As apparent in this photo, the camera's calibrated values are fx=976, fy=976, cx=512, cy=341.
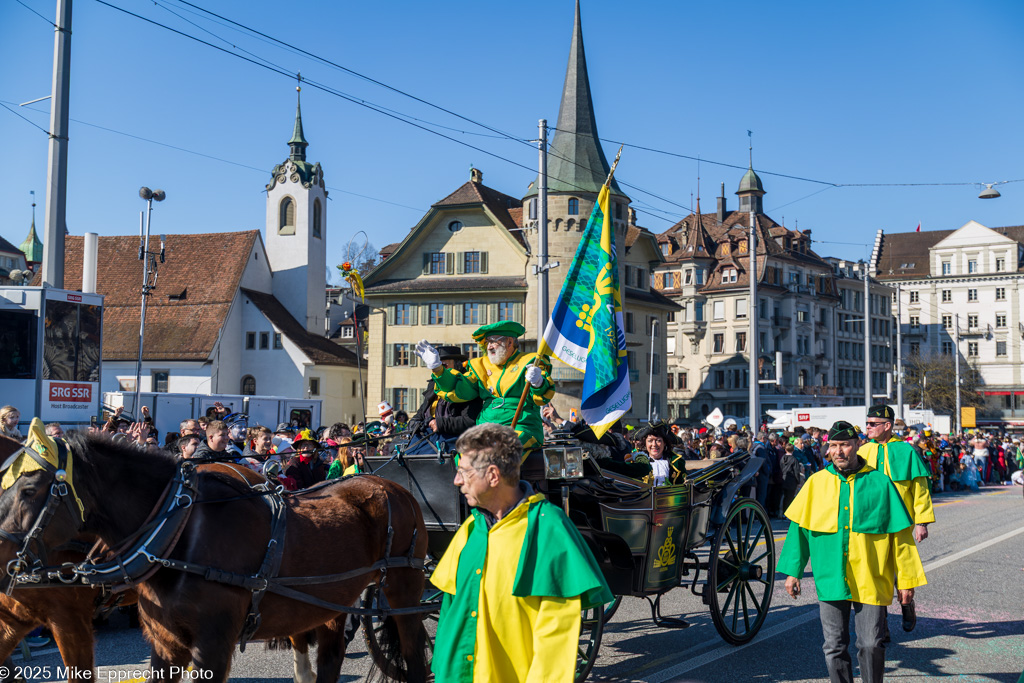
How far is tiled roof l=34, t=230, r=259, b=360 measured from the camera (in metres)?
52.8

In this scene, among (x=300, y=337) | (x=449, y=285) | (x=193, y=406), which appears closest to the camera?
(x=193, y=406)

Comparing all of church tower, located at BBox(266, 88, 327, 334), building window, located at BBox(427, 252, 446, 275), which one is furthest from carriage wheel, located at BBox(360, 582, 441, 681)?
church tower, located at BBox(266, 88, 327, 334)

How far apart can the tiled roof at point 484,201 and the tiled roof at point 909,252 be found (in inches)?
2267

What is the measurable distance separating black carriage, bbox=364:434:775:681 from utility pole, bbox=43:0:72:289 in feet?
22.2

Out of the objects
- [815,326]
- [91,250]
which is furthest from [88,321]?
[815,326]

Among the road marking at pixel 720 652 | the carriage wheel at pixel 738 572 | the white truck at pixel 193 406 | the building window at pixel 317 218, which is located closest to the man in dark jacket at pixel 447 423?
the road marking at pixel 720 652

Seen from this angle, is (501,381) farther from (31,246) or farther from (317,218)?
(31,246)

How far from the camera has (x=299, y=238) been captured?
61.1m

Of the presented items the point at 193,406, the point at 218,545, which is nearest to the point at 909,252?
the point at 193,406

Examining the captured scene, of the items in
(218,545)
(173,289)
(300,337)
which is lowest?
(218,545)

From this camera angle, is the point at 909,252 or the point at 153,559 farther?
the point at 909,252

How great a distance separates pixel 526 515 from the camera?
3.65 metres

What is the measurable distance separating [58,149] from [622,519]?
8.88 m

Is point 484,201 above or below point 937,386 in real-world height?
above
